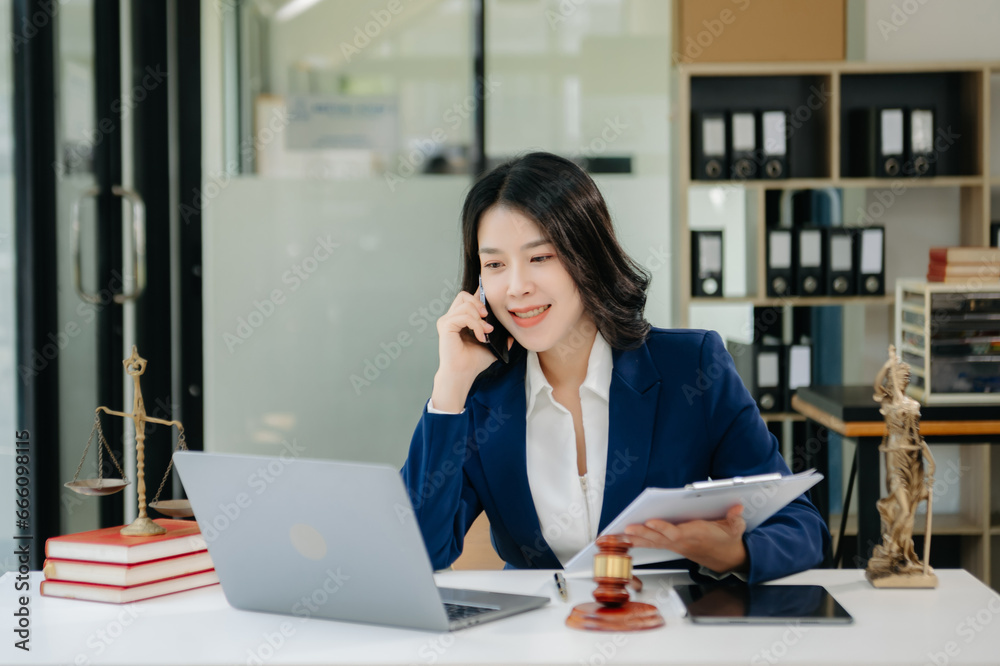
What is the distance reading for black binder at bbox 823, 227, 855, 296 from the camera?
360 centimetres

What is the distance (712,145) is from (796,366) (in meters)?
0.85

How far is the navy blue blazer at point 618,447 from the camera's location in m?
1.66

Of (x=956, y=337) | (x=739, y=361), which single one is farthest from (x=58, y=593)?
(x=739, y=361)

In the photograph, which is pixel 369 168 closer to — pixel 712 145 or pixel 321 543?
pixel 712 145

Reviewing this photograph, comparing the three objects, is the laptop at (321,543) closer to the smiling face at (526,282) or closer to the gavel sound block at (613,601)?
the gavel sound block at (613,601)

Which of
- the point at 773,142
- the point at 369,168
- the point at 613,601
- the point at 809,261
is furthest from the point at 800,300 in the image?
the point at 613,601

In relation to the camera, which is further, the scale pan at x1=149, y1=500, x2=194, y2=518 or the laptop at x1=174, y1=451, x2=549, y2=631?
the scale pan at x1=149, y1=500, x2=194, y2=518

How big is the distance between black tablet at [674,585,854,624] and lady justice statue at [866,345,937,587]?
0.10m

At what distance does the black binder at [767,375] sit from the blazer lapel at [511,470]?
82.1 inches

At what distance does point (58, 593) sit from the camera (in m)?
1.42

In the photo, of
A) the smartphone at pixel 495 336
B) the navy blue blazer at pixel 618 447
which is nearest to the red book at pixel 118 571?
the navy blue blazer at pixel 618 447

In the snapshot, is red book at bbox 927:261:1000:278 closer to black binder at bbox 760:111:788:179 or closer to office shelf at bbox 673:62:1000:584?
office shelf at bbox 673:62:1000:584

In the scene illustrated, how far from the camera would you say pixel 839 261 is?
11.9ft

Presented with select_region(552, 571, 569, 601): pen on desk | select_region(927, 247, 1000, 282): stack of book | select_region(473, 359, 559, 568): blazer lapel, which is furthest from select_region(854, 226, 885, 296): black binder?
select_region(552, 571, 569, 601): pen on desk
